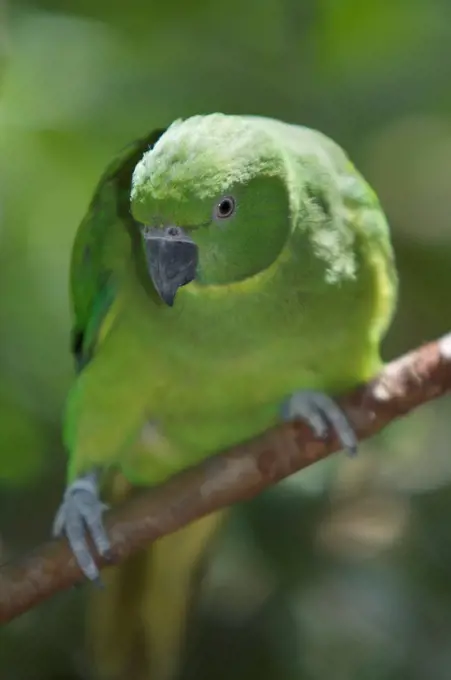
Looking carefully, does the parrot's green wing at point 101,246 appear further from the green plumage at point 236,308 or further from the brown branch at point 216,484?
the brown branch at point 216,484

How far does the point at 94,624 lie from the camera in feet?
3.43

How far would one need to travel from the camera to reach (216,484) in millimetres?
758

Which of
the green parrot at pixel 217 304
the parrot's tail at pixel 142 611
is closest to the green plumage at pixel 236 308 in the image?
the green parrot at pixel 217 304

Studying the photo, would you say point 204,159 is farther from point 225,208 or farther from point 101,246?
point 101,246

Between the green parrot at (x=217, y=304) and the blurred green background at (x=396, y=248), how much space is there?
16cm

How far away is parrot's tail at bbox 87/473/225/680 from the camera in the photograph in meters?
1.02

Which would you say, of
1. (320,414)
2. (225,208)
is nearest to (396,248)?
(320,414)

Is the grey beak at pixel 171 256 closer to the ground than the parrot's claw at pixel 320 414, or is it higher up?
higher up

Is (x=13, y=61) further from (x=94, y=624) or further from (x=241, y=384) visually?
(x=94, y=624)

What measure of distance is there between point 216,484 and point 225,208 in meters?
0.26

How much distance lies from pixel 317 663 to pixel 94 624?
0.31m

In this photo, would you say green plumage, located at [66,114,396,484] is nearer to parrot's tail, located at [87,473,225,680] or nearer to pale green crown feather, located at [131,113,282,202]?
pale green crown feather, located at [131,113,282,202]

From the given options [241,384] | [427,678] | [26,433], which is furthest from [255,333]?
[427,678]

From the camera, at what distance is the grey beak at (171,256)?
685 millimetres
